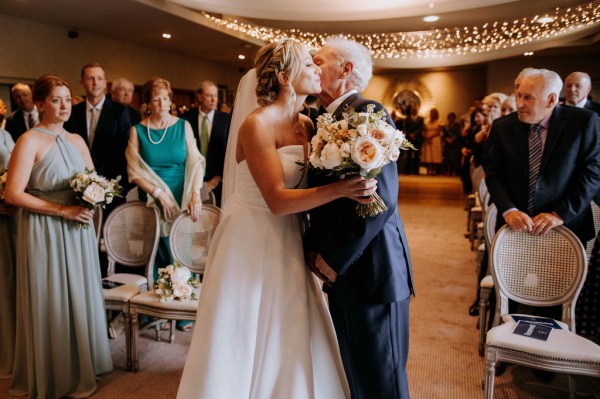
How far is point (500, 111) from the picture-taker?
589 cm

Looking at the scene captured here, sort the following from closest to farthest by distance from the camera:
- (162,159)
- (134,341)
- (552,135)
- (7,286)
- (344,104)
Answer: (344,104)
(552,135)
(134,341)
(7,286)
(162,159)

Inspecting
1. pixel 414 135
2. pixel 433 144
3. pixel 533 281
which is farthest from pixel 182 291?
pixel 433 144

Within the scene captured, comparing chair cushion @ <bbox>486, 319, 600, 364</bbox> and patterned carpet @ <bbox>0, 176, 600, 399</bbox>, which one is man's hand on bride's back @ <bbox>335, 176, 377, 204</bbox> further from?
patterned carpet @ <bbox>0, 176, 600, 399</bbox>

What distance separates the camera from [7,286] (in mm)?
3631

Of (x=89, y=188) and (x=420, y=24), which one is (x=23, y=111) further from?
(x=420, y=24)

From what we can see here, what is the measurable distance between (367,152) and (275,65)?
656mm

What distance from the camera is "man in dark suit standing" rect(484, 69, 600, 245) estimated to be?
318 cm

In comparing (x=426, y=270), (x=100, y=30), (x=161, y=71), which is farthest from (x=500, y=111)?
(x=161, y=71)

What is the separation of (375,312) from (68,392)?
2.04m

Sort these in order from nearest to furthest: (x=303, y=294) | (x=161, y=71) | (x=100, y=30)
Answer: (x=303, y=294) < (x=100, y=30) < (x=161, y=71)

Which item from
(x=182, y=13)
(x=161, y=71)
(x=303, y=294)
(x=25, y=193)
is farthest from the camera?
(x=161, y=71)

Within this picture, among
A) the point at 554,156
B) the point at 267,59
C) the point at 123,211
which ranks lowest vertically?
the point at 123,211

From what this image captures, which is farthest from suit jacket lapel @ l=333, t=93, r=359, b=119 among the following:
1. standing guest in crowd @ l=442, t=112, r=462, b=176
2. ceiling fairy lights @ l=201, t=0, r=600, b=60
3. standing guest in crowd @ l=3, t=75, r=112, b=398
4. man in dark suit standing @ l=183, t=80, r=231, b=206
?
standing guest in crowd @ l=442, t=112, r=462, b=176

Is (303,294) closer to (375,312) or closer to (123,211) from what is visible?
(375,312)
